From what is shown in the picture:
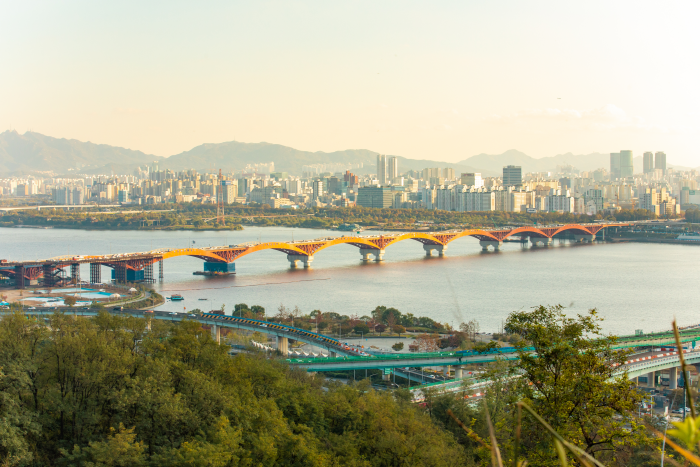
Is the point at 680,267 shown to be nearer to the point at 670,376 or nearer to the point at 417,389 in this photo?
the point at 670,376

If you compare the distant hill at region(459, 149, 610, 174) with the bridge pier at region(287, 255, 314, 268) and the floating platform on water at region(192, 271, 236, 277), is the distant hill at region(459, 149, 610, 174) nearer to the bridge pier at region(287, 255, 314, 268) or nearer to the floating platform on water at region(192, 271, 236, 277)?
the bridge pier at region(287, 255, 314, 268)

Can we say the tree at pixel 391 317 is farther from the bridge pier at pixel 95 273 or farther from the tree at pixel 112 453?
the bridge pier at pixel 95 273

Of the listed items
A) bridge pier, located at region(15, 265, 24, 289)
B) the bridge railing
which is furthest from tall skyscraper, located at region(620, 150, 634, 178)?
the bridge railing

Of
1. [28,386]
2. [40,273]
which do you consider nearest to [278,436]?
[28,386]

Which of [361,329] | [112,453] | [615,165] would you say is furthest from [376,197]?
[615,165]

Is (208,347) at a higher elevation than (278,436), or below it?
higher

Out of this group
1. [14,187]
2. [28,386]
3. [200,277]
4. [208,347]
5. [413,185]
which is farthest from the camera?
[14,187]
